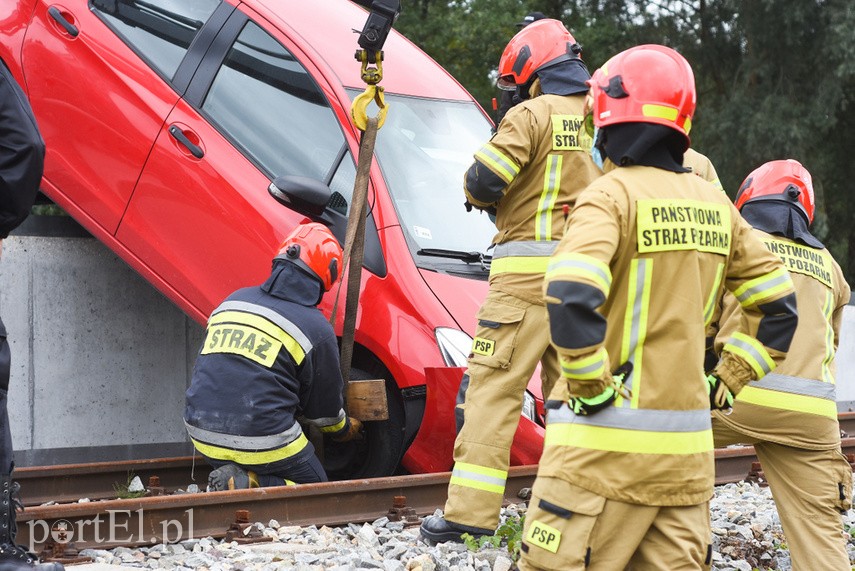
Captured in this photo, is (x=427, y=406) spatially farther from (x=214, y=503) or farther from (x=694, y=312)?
(x=694, y=312)

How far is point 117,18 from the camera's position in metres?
7.21

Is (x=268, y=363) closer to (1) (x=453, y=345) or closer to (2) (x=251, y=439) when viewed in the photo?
(2) (x=251, y=439)

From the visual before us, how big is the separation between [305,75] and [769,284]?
3.83 m

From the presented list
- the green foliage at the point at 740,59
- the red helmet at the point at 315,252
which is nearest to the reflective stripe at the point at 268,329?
the red helmet at the point at 315,252

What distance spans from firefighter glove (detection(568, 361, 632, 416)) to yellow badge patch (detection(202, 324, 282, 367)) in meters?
2.74

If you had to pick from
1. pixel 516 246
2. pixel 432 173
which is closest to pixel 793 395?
pixel 516 246

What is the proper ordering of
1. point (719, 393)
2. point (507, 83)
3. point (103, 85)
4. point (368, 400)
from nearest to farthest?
point (719, 393), point (507, 83), point (368, 400), point (103, 85)

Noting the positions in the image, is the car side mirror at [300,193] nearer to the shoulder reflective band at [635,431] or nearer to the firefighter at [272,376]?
the firefighter at [272,376]

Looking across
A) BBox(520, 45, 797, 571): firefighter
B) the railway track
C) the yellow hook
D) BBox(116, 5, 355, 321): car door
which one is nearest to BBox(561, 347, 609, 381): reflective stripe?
BBox(520, 45, 797, 571): firefighter

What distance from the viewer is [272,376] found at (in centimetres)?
570

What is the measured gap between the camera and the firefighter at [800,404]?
4465 mm

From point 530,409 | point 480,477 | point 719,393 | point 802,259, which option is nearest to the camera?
point 719,393

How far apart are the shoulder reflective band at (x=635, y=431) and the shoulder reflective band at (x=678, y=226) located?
1.42 ft

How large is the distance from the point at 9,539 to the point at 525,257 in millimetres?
2324
